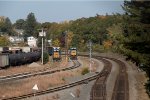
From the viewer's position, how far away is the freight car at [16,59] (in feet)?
207

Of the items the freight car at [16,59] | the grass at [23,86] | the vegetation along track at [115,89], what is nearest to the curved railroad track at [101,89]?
the vegetation along track at [115,89]

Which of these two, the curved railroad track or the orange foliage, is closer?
the curved railroad track

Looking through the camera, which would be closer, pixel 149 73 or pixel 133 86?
pixel 149 73

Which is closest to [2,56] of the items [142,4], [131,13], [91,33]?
[131,13]

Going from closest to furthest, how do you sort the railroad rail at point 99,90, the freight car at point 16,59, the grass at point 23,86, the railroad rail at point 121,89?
1. the railroad rail at point 99,90
2. the railroad rail at point 121,89
3. the grass at point 23,86
4. the freight car at point 16,59

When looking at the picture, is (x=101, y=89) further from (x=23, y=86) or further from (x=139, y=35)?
(x=139, y=35)

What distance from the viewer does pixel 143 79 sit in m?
52.1

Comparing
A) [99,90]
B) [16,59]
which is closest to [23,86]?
[99,90]

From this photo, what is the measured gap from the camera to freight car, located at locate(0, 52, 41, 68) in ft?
207

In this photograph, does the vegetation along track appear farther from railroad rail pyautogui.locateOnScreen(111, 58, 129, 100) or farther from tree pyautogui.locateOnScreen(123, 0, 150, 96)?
tree pyautogui.locateOnScreen(123, 0, 150, 96)

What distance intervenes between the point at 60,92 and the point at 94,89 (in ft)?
14.3

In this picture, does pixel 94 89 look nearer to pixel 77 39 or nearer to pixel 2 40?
pixel 77 39

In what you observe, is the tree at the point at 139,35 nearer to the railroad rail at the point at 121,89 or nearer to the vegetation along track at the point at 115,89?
the railroad rail at the point at 121,89

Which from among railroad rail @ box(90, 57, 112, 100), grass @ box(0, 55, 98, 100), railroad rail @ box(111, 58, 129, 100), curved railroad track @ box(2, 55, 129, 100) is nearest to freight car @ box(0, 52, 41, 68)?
grass @ box(0, 55, 98, 100)
